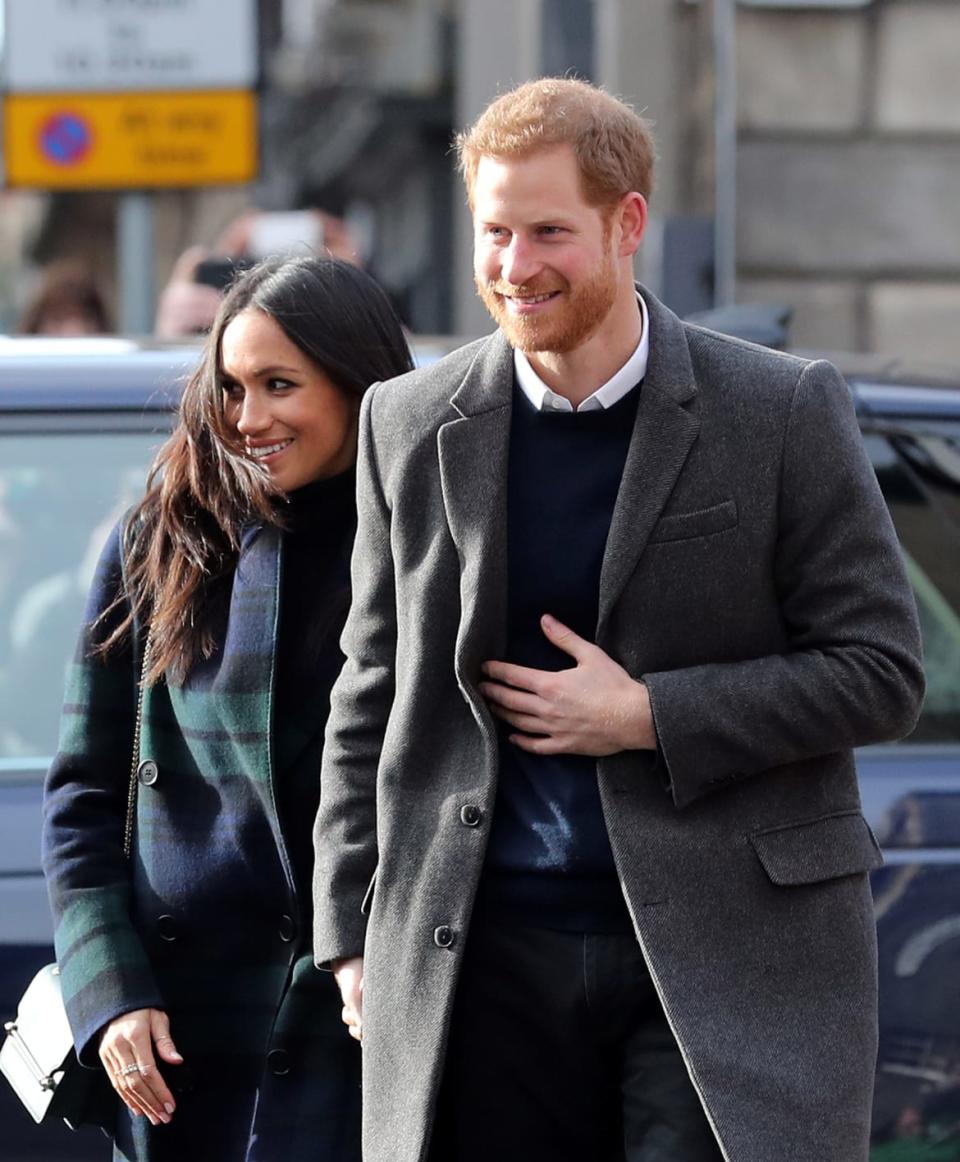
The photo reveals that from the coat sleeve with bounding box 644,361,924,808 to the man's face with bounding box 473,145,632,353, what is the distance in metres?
0.25

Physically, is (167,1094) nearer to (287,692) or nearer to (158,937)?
(158,937)

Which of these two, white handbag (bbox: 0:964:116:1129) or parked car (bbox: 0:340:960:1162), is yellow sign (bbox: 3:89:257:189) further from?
white handbag (bbox: 0:964:116:1129)

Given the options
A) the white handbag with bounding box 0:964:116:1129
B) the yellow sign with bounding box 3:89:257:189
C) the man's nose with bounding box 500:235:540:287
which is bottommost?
the white handbag with bounding box 0:964:116:1129

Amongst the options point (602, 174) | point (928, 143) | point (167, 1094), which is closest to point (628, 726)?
point (602, 174)

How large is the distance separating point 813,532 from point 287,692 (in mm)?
686

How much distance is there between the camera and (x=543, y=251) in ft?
7.61

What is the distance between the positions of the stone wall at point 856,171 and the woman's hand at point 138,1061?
7.05m

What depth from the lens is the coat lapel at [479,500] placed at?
7.89ft

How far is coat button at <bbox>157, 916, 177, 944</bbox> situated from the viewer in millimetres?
2699

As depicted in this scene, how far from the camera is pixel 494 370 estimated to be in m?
2.51

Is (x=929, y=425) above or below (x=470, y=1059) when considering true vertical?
above

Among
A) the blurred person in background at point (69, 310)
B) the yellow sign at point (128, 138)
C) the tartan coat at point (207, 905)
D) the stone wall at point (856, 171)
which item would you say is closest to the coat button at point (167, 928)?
the tartan coat at point (207, 905)

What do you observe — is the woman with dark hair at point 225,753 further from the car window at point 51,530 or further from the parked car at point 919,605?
the car window at point 51,530

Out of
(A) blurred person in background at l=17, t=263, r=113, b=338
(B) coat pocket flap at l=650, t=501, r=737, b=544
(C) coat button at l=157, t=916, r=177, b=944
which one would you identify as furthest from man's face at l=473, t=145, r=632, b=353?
(A) blurred person in background at l=17, t=263, r=113, b=338
